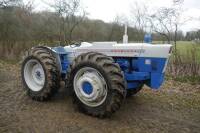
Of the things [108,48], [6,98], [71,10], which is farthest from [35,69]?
[71,10]

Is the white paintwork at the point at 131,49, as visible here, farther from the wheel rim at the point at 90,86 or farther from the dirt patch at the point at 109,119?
the dirt patch at the point at 109,119

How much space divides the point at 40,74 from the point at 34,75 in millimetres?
243

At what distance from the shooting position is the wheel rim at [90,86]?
474cm

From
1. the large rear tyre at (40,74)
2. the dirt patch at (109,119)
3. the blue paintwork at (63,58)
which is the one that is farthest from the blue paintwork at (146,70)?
the large rear tyre at (40,74)

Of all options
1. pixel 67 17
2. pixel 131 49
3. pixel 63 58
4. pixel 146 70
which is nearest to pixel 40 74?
pixel 63 58

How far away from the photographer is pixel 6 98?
612 cm

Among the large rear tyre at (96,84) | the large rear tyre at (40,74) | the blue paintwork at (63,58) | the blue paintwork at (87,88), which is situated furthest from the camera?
the blue paintwork at (63,58)

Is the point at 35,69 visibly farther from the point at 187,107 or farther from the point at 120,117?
the point at 187,107

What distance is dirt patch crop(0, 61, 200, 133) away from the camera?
14.6 ft

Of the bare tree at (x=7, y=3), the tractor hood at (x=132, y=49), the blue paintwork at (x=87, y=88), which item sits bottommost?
the blue paintwork at (x=87, y=88)

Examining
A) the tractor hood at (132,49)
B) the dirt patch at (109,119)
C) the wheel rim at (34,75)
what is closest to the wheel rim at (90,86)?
the dirt patch at (109,119)

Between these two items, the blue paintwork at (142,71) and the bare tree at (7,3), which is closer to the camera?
the blue paintwork at (142,71)

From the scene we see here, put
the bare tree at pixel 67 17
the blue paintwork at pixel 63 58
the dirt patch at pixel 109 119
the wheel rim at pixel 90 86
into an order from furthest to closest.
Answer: the bare tree at pixel 67 17 → the blue paintwork at pixel 63 58 → the wheel rim at pixel 90 86 → the dirt patch at pixel 109 119

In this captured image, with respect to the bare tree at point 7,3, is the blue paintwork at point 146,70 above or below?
below
